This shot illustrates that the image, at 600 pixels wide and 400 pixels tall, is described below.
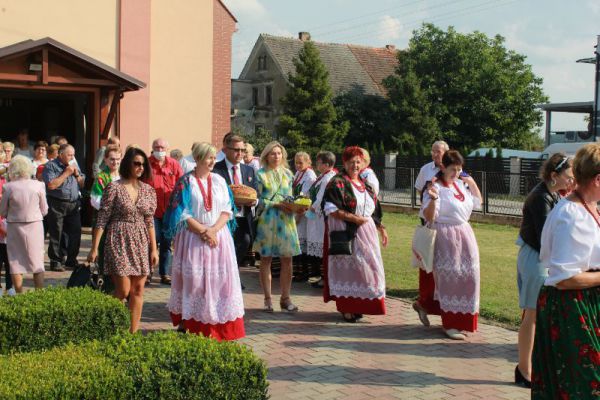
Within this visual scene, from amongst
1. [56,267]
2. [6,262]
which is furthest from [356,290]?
[56,267]

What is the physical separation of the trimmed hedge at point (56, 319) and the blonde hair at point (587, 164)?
348cm

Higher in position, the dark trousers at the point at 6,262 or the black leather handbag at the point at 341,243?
the black leather handbag at the point at 341,243

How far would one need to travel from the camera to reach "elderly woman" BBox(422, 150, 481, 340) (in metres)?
7.92

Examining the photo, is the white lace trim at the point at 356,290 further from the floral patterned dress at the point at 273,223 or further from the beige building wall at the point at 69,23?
the beige building wall at the point at 69,23

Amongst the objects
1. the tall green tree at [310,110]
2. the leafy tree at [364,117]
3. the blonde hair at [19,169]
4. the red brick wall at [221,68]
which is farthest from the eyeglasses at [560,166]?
the leafy tree at [364,117]

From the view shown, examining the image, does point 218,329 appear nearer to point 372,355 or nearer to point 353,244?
point 372,355

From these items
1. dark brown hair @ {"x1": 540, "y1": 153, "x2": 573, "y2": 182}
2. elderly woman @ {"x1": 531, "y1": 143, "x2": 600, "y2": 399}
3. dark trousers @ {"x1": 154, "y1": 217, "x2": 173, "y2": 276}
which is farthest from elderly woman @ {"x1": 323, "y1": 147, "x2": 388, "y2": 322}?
elderly woman @ {"x1": 531, "y1": 143, "x2": 600, "y2": 399}

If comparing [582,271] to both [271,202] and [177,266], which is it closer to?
[177,266]

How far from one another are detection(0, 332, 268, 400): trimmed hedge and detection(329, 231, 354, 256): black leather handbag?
3584mm

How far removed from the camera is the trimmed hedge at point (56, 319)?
6105 mm

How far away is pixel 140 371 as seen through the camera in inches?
176

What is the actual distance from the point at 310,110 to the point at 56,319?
4490cm

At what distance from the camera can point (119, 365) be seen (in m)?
4.52

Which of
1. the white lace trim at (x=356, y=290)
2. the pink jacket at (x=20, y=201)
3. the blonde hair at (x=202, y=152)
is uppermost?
the blonde hair at (x=202, y=152)
